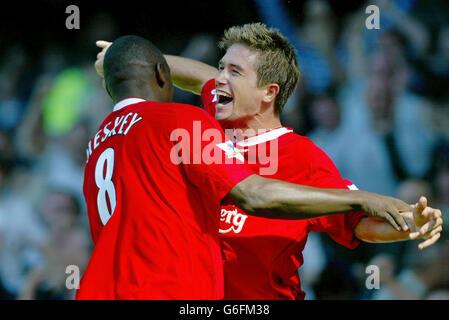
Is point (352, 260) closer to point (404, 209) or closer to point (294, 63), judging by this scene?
point (294, 63)

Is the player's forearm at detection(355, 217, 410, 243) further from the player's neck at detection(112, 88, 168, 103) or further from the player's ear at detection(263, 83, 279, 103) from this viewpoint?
the player's neck at detection(112, 88, 168, 103)

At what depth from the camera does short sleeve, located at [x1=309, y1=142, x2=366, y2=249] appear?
8.62 feet

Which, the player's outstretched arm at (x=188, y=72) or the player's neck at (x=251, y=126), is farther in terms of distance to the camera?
the player's outstretched arm at (x=188, y=72)

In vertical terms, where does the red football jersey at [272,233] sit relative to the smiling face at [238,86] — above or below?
below

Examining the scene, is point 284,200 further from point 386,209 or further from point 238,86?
point 238,86

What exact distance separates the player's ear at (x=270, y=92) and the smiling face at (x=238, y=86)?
4 centimetres

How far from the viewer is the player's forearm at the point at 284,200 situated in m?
2.02

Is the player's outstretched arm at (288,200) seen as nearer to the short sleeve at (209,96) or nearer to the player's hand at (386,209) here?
the player's hand at (386,209)

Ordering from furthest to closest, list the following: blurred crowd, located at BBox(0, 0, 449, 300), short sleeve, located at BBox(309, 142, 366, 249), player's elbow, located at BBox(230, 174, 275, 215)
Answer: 1. blurred crowd, located at BBox(0, 0, 449, 300)
2. short sleeve, located at BBox(309, 142, 366, 249)
3. player's elbow, located at BBox(230, 174, 275, 215)

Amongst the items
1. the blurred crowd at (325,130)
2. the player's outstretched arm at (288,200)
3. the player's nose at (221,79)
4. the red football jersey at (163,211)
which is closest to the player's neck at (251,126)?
the player's nose at (221,79)

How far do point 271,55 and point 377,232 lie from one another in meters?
1.04

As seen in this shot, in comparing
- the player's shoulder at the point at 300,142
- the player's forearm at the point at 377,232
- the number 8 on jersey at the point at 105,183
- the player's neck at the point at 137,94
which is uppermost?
the player's neck at the point at 137,94

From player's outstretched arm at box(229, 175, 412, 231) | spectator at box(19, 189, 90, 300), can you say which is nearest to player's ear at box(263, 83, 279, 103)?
player's outstretched arm at box(229, 175, 412, 231)

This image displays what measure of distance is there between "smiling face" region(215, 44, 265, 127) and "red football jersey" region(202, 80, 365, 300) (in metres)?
0.19
